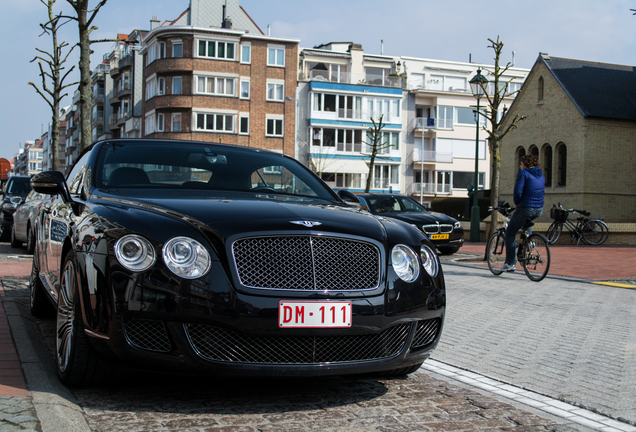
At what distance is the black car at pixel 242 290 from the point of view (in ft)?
11.2

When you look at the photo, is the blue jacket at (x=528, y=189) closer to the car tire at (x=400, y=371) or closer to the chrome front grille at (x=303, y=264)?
the car tire at (x=400, y=371)

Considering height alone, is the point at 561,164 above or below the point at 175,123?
below

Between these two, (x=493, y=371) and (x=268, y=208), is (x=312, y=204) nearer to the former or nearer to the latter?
(x=268, y=208)

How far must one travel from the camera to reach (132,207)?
392 cm

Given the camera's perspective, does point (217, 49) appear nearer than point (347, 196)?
No

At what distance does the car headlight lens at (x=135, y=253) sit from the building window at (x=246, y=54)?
57.0m

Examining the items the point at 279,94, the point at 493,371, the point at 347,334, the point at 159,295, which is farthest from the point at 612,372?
the point at 279,94

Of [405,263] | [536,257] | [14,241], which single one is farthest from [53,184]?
[14,241]

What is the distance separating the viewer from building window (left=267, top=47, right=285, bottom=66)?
60000 millimetres

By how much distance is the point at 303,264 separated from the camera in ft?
11.7

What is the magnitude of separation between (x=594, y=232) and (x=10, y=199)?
1809 cm

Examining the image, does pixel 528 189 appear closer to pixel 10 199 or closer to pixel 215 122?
pixel 10 199

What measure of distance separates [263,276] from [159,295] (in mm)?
510

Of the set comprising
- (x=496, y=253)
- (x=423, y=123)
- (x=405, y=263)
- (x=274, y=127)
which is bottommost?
(x=496, y=253)
